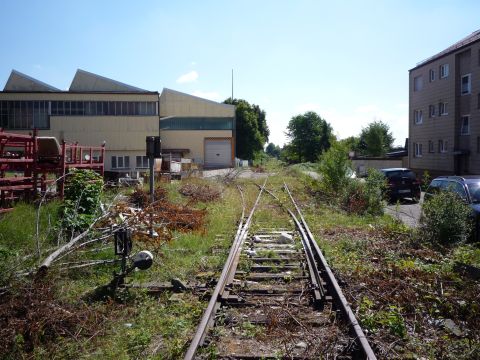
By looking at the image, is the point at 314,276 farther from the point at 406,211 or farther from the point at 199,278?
the point at 406,211

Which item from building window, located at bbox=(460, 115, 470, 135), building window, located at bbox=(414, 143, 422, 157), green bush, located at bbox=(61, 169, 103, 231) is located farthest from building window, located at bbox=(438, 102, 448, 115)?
green bush, located at bbox=(61, 169, 103, 231)

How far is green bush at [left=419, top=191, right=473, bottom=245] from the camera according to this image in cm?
951

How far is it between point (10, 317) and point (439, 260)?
6.80 m

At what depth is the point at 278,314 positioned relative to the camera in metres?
5.17

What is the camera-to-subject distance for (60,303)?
5129 millimetres

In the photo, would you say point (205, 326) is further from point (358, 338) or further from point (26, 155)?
point (26, 155)

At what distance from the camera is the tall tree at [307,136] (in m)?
98.2

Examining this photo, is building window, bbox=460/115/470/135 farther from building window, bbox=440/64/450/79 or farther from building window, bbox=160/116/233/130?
building window, bbox=160/116/233/130

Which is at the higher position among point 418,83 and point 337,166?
point 418,83

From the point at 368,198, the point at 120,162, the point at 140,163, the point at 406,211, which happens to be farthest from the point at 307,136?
the point at 368,198

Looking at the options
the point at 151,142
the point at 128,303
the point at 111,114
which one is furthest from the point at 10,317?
the point at 111,114

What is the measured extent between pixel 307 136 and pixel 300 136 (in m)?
1.59

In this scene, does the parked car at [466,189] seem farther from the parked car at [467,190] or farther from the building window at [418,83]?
the building window at [418,83]

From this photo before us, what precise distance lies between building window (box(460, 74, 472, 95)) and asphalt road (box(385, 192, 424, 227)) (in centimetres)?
1573
